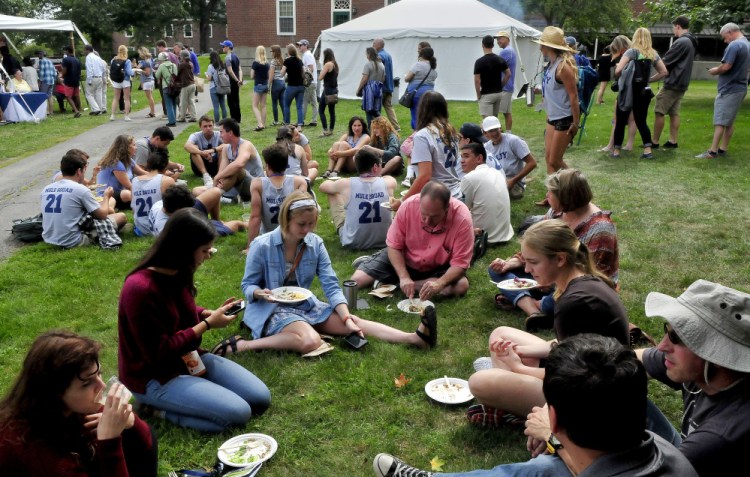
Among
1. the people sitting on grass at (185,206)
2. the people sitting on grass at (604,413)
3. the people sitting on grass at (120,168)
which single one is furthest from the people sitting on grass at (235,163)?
the people sitting on grass at (604,413)

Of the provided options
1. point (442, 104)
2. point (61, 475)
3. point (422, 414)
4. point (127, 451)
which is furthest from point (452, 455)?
point (442, 104)

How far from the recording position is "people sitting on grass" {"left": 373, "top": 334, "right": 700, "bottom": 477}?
6.42 feet

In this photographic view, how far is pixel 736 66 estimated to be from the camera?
1049cm

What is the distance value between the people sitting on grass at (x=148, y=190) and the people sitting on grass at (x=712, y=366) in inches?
246

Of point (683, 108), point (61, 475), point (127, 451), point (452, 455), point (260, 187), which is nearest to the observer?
point (61, 475)

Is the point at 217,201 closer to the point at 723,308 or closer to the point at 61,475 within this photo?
the point at 61,475

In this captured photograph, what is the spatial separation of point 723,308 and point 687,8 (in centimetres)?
1968

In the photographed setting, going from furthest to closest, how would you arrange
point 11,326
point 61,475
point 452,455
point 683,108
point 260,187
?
point 683,108, point 260,187, point 11,326, point 452,455, point 61,475

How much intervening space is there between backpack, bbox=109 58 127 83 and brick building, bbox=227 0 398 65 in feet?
82.5

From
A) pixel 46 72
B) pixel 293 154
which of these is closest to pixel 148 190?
pixel 293 154

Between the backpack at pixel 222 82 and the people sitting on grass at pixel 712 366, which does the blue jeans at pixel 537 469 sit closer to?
the people sitting on grass at pixel 712 366

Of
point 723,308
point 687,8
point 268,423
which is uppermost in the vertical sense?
point 687,8

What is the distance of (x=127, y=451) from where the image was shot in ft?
9.59

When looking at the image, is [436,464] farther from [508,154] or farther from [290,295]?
[508,154]
